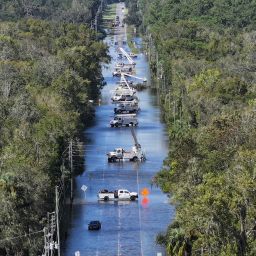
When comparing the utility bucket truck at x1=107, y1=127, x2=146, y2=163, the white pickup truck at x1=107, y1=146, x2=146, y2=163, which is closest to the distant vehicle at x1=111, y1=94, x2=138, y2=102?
the utility bucket truck at x1=107, y1=127, x2=146, y2=163

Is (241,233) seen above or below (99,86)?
above

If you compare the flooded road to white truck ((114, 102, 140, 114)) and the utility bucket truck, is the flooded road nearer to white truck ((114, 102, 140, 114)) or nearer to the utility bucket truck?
the utility bucket truck

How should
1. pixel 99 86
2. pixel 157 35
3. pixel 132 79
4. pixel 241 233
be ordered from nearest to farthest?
pixel 241 233 → pixel 99 86 → pixel 132 79 → pixel 157 35

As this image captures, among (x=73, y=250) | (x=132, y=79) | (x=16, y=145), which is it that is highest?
(x=16, y=145)

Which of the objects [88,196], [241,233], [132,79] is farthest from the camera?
[132,79]

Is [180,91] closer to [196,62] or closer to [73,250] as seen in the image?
[196,62]

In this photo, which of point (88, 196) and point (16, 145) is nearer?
point (16, 145)

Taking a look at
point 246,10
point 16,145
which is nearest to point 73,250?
point 16,145
